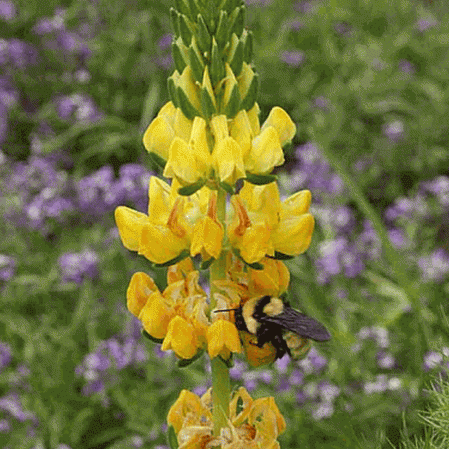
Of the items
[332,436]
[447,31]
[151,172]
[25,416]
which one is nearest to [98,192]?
[151,172]

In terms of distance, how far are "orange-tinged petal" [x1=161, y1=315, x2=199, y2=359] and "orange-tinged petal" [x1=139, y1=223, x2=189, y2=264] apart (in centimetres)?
10

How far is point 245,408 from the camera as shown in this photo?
5.38 feet

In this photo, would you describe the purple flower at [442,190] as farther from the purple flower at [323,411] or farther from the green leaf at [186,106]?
the green leaf at [186,106]

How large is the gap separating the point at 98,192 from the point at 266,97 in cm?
140

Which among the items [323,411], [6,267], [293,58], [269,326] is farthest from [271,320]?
[293,58]

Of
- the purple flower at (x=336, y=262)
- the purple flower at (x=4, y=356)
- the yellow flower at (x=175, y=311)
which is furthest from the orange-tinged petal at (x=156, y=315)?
the purple flower at (x=336, y=262)

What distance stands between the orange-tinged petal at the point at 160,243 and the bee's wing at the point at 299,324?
0.61 feet

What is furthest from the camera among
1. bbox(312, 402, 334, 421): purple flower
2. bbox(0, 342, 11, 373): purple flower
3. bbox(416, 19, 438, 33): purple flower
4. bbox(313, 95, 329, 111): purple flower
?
bbox(416, 19, 438, 33): purple flower

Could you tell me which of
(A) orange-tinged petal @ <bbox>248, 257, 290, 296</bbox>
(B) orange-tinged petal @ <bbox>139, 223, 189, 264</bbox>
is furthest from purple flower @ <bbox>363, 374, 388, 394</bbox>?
(B) orange-tinged petal @ <bbox>139, 223, 189, 264</bbox>

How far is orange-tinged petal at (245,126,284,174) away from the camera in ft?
4.89

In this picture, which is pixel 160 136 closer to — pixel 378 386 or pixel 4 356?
pixel 378 386

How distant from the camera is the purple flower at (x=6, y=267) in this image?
3.76 m

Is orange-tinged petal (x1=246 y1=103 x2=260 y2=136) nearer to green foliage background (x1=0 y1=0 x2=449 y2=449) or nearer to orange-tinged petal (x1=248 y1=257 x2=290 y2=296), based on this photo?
orange-tinged petal (x1=248 y1=257 x2=290 y2=296)

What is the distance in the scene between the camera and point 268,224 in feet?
4.99
